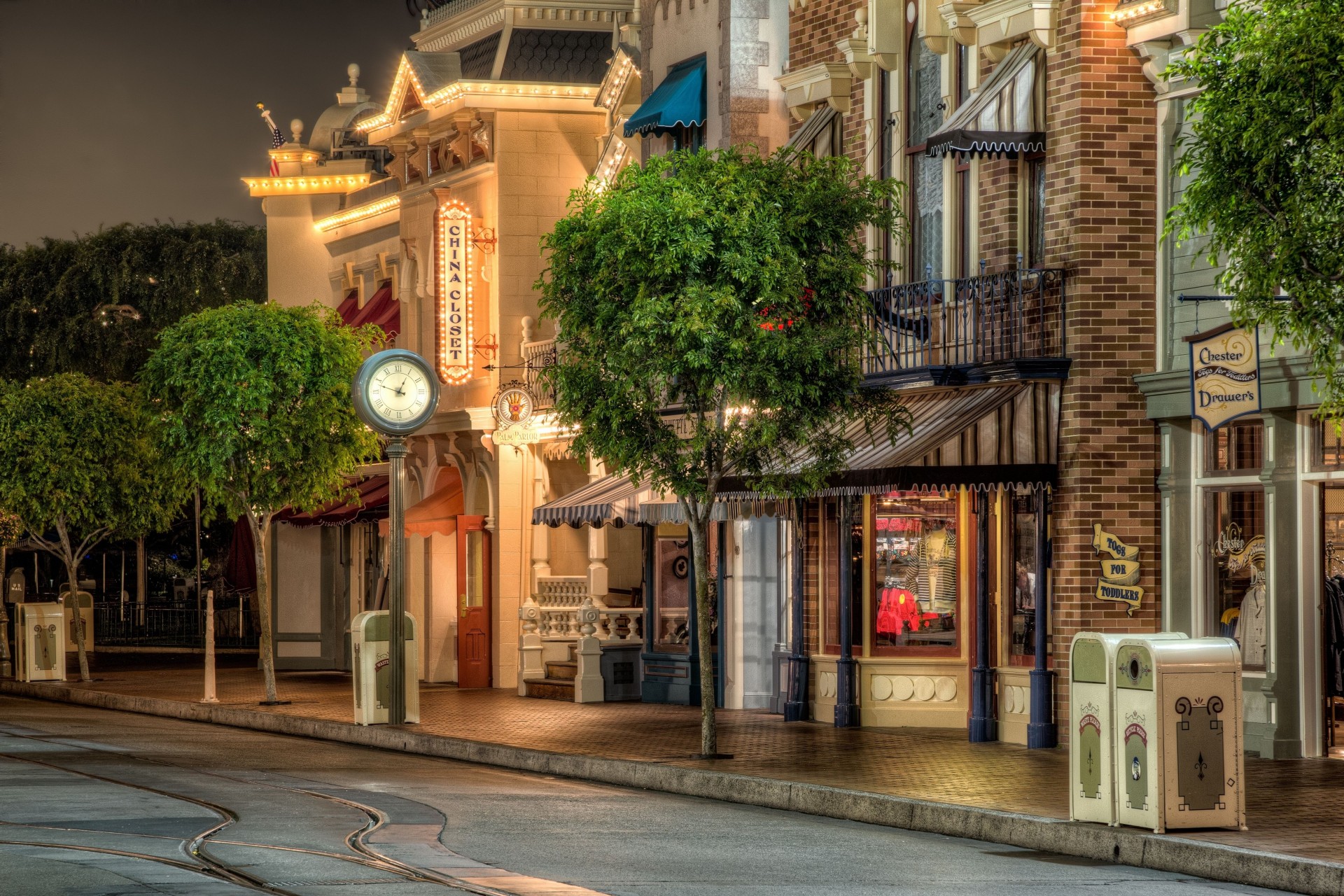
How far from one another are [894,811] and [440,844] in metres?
3.40

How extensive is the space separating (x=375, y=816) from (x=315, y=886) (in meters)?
3.41

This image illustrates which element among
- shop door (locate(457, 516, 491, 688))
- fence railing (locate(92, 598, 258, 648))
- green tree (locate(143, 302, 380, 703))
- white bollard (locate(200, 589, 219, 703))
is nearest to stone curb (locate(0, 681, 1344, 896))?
white bollard (locate(200, 589, 219, 703))

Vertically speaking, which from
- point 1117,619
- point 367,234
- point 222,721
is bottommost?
point 222,721

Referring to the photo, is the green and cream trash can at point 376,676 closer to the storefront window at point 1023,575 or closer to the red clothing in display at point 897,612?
the red clothing in display at point 897,612

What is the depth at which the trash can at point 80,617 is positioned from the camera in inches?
1348

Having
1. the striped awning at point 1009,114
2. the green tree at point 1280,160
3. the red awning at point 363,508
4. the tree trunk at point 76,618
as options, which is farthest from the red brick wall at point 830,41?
the tree trunk at point 76,618

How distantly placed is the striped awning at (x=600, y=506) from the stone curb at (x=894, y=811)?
3.83 metres

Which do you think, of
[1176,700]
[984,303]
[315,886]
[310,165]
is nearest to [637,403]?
[984,303]

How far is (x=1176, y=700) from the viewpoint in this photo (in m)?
11.8

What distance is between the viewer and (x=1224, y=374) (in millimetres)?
16484

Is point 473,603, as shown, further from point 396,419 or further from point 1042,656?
point 1042,656

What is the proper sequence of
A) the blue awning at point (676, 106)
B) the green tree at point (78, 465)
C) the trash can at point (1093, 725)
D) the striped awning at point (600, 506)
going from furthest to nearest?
the green tree at point (78, 465), the blue awning at point (676, 106), the striped awning at point (600, 506), the trash can at point (1093, 725)

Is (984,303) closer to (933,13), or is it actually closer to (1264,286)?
(933,13)

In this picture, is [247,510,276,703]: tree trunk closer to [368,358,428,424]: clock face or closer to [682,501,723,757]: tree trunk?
[368,358,428,424]: clock face
